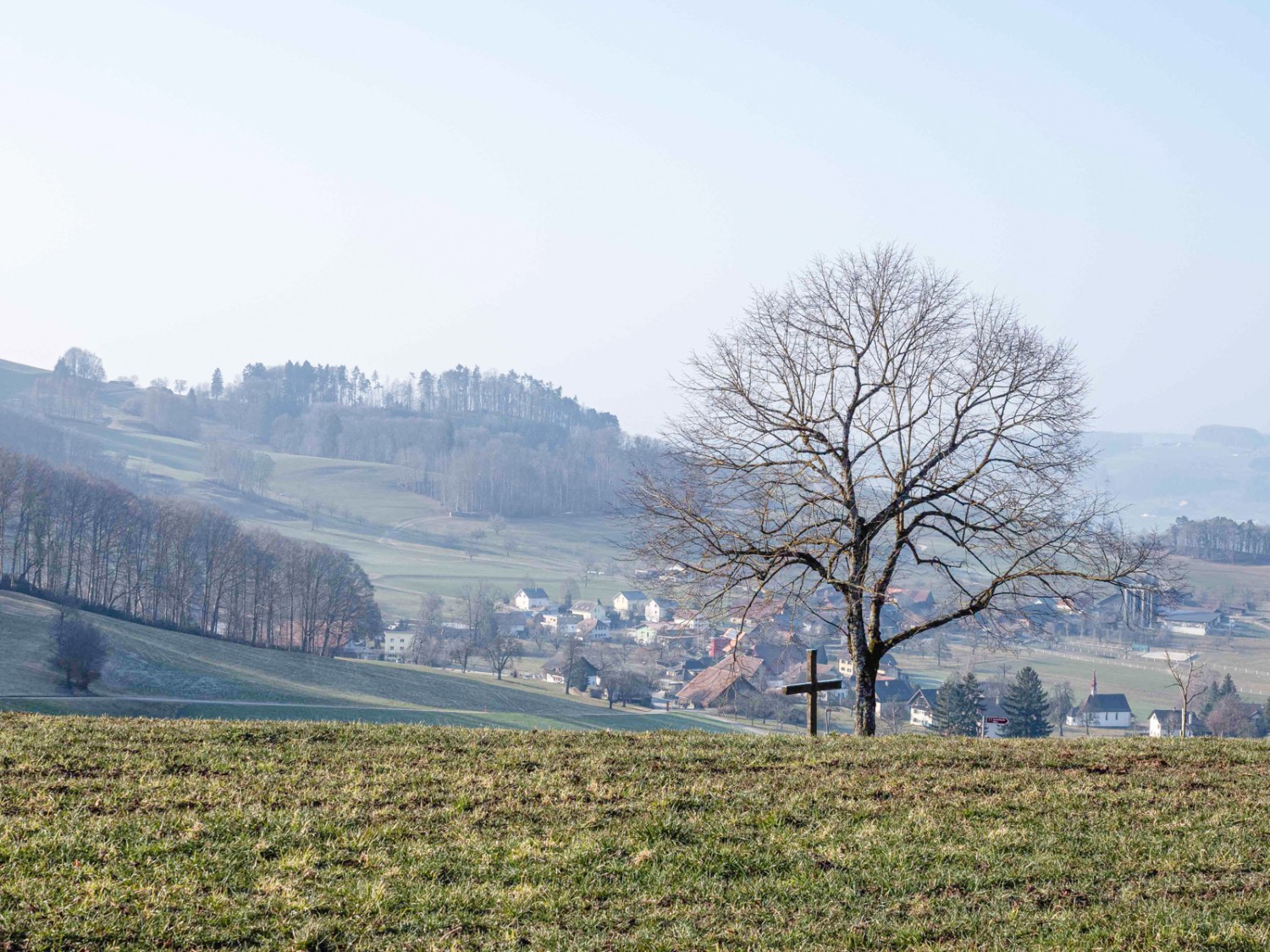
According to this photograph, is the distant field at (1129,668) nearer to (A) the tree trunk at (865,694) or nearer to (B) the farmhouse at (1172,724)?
(B) the farmhouse at (1172,724)

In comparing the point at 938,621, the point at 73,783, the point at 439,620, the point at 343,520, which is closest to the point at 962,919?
the point at 73,783

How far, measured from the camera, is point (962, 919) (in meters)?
7.48

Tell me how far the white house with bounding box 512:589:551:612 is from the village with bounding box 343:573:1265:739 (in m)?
0.16

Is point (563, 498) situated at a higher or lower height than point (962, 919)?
higher

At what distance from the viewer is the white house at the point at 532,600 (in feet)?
404

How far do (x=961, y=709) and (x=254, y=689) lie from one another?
33010 mm

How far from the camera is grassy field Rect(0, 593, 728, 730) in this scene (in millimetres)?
46500

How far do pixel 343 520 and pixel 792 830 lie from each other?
16723cm

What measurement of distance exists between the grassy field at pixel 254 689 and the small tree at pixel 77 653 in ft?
2.22

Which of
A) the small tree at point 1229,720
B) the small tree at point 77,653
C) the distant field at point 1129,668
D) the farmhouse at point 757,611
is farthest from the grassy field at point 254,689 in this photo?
the distant field at point 1129,668

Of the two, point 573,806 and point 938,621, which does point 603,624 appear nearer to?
point 938,621

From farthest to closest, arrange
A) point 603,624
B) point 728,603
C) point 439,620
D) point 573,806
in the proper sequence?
point 603,624, point 439,620, point 728,603, point 573,806

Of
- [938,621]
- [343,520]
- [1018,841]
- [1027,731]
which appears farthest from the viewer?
[343,520]

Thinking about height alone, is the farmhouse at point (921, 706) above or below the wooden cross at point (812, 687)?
below
